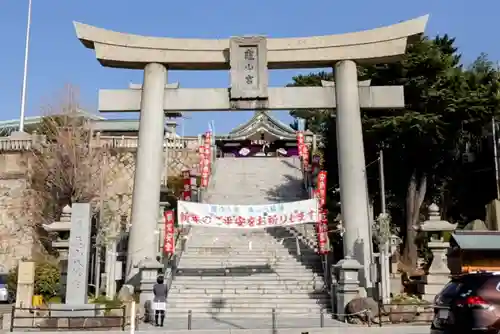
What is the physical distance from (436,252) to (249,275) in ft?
20.7

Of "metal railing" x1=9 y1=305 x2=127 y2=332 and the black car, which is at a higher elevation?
the black car

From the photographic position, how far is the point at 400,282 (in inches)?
737

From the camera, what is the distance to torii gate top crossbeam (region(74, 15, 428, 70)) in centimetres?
2003

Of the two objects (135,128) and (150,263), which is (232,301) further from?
(135,128)

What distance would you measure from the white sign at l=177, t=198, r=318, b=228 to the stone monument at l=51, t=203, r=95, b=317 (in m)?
4.11

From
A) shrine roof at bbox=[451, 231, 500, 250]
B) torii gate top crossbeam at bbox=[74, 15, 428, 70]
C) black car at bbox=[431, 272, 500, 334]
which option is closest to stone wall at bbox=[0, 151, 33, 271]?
torii gate top crossbeam at bbox=[74, 15, 428, 70]

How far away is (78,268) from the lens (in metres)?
15.3

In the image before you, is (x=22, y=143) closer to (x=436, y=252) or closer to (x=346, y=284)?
(x=346, y=284)

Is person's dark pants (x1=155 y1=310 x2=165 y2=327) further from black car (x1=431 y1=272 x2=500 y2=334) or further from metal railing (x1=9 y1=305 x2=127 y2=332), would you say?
black car (x1=431 y1=272 x2=500 y2=334)

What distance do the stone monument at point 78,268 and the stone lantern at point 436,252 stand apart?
1033 centimetres

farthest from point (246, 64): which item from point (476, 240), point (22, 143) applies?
point (22, 143)

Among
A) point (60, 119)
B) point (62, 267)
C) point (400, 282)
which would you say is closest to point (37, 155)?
point (60, 119)

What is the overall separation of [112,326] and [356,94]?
1141 cm

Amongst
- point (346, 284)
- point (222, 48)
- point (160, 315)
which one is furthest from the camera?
point (222, 48)
